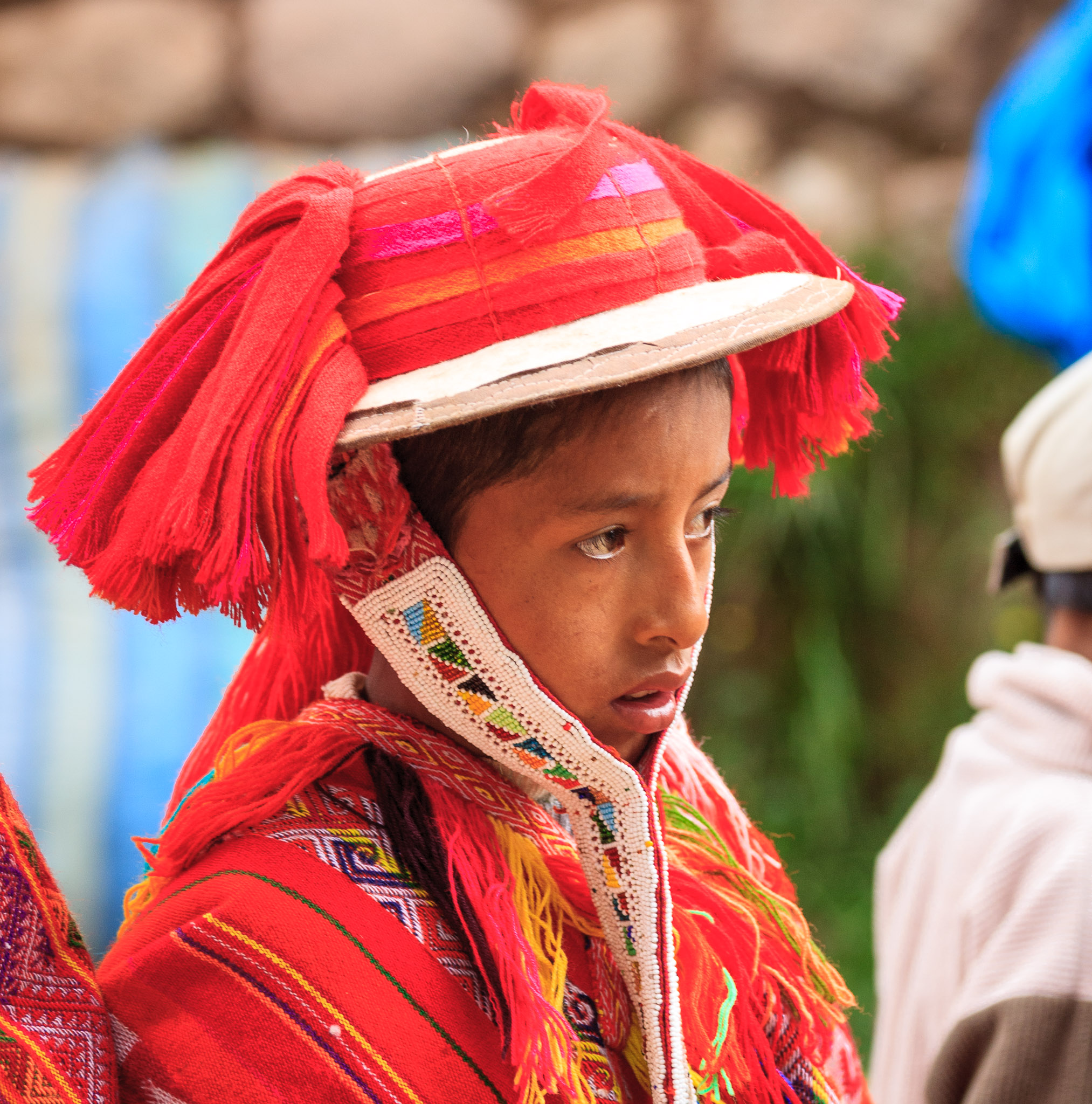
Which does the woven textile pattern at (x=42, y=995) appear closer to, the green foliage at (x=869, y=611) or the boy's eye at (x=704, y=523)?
the boy's eye at (x=704, y=523)

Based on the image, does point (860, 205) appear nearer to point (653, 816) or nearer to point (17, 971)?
point (653, 816)

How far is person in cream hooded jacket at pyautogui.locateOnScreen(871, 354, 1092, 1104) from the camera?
1363mm

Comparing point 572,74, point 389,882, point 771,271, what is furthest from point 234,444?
point 572,74

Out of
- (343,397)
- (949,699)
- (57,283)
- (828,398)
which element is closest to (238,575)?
(343,397)

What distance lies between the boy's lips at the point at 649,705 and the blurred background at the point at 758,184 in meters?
1.86

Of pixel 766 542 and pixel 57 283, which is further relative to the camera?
pixel 766 542

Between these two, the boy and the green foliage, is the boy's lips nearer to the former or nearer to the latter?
the boy

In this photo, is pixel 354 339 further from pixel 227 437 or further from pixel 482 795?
pixel 482 795

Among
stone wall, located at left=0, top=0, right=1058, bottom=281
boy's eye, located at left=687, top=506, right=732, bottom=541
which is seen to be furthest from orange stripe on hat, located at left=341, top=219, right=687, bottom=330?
stone wall, located at left=0, top=0, right=1058, bottom=281

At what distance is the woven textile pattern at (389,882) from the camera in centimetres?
95

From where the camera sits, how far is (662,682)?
97cm

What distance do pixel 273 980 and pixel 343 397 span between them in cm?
41

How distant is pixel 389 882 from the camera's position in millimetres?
965

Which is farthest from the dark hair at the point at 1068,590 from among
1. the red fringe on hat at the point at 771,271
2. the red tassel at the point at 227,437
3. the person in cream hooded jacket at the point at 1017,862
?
the red tassel at the point at 227,437
